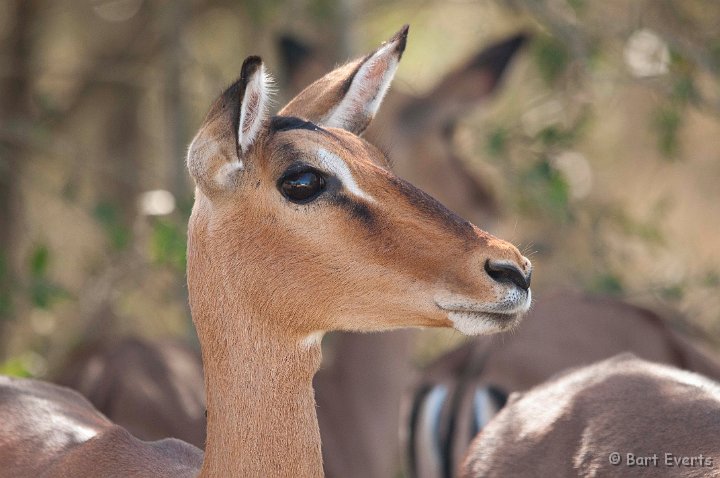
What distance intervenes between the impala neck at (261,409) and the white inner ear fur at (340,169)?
41cm

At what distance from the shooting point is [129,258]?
6344mm

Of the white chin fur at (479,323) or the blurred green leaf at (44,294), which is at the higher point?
the blurred green leaf at (44,294)

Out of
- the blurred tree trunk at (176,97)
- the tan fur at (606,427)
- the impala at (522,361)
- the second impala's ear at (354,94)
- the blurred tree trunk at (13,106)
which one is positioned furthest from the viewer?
the blurred tree trunk at (13,106)

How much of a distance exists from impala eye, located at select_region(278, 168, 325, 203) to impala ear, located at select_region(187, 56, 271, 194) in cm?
13

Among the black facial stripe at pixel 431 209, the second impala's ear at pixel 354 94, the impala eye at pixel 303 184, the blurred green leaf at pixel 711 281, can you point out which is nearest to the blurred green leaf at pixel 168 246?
the second impala's ear at pixel 354 94

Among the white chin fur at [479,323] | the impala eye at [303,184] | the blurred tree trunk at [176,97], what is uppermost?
the blurred tree trunk at [176,97]

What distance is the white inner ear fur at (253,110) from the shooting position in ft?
9.46

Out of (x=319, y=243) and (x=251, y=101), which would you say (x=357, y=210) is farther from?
(x=251, y=101)

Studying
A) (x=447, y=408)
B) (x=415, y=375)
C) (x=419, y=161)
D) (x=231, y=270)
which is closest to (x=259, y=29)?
(x=419, y=161)

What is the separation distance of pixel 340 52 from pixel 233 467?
4.50 meters

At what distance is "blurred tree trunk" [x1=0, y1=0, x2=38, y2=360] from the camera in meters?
8.02

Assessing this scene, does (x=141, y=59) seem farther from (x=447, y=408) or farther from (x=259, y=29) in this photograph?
(x=447, y=408)

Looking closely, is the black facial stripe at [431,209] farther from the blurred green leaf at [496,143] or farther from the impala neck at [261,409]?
the blurred green leaf at [496,143]

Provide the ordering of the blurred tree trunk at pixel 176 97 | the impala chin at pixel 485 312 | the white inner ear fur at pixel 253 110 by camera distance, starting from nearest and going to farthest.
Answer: the impala chin at pixel 485 312 → the white inner ear fur at pixel 253 110 → the blurred tree trunk at pixel 176 97
